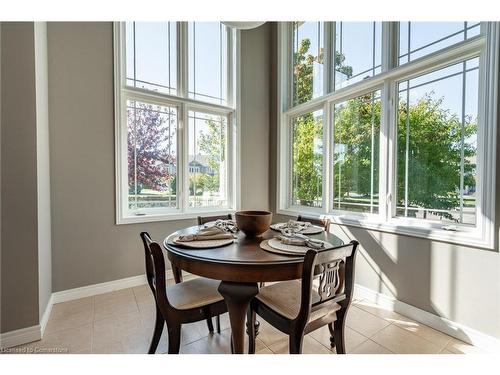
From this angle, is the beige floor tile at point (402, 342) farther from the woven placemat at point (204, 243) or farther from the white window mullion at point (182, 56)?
the white window mullion at point (182, 56)

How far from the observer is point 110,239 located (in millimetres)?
2539

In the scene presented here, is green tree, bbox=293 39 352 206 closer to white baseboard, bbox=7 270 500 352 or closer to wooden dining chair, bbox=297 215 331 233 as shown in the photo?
wooden dining chair, bbox=297 215 331 233

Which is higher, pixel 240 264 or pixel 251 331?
pixel 240 264

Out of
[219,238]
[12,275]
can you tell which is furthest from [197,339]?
[12,275]

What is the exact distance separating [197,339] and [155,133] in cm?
224

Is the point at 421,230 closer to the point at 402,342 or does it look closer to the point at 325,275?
the point at 402,342

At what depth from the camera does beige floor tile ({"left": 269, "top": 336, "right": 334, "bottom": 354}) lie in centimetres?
162

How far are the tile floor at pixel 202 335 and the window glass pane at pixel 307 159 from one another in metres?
1.47

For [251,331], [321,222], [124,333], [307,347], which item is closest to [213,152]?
[321,222]

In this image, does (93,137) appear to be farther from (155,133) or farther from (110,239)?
(110,239)

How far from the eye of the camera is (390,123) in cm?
225

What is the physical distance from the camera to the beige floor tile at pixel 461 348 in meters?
1.62

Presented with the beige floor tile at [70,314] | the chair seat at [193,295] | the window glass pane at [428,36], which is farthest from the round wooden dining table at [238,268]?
the window glass pane at [428,36]

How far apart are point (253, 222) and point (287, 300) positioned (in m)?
0.49
